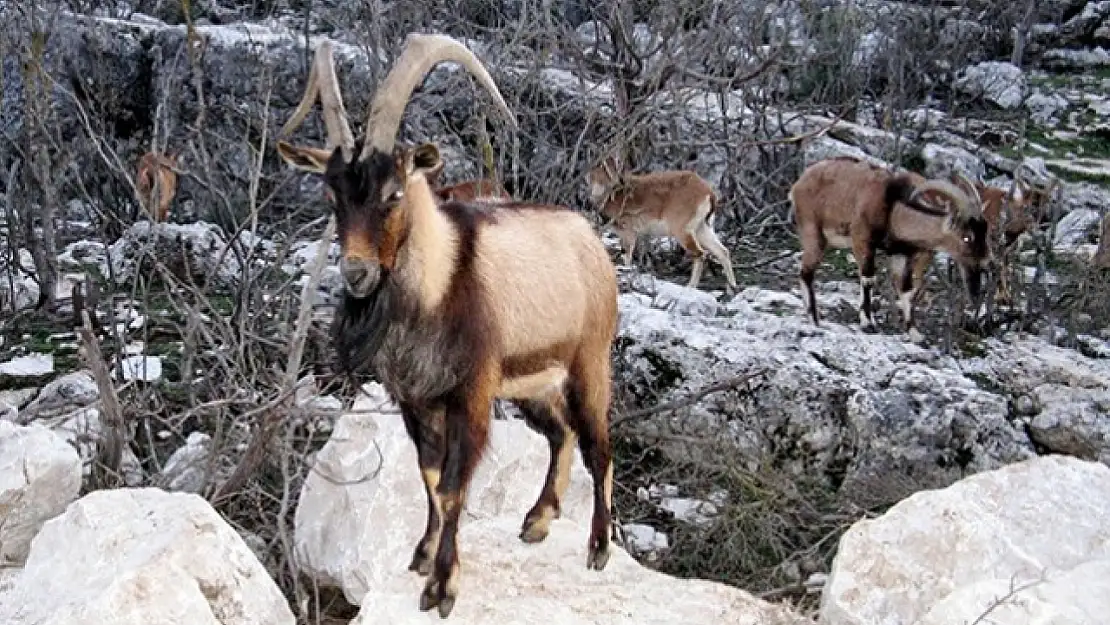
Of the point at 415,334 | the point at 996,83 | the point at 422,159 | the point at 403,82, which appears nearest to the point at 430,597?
the point at 415,334

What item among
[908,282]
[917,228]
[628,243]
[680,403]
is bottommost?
[628,243]

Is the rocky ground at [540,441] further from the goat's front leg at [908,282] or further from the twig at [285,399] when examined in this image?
the goat's front leg at [908,282]

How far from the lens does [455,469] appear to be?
4.48 m

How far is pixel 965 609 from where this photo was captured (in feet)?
14.0

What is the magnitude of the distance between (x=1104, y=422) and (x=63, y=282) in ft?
24.2

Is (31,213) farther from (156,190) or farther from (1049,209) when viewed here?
(1049,209)

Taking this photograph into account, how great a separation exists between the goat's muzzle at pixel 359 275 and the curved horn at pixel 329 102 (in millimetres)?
341

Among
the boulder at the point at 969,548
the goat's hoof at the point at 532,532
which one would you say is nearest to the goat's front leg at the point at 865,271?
the boulder at the point at 969,548

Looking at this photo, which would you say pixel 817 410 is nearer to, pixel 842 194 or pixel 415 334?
pixel 842 194

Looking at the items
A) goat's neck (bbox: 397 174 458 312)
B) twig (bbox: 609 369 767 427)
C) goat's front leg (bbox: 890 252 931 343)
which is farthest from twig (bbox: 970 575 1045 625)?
goat's front leg (bbox: 890 252 931 343)

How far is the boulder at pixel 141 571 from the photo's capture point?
13.9ft

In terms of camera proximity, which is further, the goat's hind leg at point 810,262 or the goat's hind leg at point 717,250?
the goat's hind leg at point 717,250

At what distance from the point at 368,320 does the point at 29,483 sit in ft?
5.95

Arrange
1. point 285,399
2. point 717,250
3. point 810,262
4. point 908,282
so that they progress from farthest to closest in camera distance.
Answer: point 717,250, point 810,262, point 908,282, point 285,399
